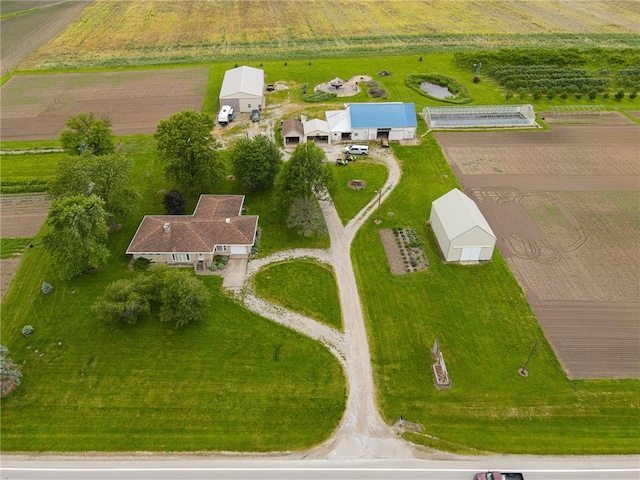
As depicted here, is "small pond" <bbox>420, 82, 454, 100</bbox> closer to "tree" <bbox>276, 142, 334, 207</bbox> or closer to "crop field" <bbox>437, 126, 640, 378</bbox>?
"crop field" <bbox>437, 126, 640, 378</bbox>

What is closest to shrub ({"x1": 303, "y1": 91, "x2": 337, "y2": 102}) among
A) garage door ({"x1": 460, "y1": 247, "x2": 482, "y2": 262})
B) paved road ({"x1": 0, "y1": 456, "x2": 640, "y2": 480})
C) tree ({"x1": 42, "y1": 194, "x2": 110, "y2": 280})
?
garage door ({"x1": 460, "y1": 247, "x2": 482, "y2": 262})

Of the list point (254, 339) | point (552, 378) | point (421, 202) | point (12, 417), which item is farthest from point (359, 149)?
point (12, 417)

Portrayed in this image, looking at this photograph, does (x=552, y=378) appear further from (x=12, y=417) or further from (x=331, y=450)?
(x=12, y=417)

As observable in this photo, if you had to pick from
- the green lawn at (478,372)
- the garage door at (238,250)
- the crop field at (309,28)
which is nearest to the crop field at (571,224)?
the green lawn at (478,372)

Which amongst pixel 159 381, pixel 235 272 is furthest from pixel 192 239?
pixel 159 381

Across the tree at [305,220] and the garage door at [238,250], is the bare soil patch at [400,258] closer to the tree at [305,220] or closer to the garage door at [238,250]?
the tree at [305,220]
